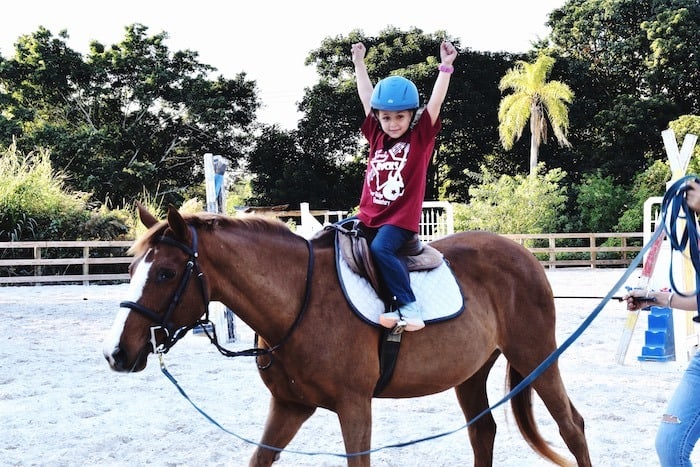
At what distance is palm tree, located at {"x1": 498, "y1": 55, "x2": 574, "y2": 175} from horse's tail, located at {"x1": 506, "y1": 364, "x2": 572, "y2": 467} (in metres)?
28.7

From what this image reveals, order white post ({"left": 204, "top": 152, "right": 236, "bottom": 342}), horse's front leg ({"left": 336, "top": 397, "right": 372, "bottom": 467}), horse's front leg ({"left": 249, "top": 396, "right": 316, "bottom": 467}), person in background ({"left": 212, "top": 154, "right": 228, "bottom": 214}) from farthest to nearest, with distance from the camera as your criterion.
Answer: person in background ({"left": 212, "top": 154, "right": 228, "bottom": 214}) < white post ({"left": 204, "top": 152, "right": 236, "bottom": 342}) < horse's front leg ({"left": 249, "top": 396, "right": 316, "bottom": 467}) < horse's front leg ({"left": 336, "top": 397, "right": 372, "bottom": 467})

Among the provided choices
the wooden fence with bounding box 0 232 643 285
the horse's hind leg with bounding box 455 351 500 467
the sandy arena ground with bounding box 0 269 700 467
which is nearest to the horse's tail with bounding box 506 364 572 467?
the horse's hind leg with bounding box 455 351 500 467

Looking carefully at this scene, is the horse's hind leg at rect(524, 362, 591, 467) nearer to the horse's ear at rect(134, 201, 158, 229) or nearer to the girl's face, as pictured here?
the girl's face

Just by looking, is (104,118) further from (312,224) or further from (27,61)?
(312,224)

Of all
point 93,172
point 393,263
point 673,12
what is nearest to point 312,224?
point 393,263

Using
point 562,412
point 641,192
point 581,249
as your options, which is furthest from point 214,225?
point 641,192

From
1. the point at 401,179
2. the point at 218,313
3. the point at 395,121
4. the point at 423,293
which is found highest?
the point at 395,121

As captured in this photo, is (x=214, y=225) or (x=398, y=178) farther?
(x=398, y=178)

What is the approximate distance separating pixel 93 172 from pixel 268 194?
9.02 m

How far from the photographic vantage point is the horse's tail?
165 inches

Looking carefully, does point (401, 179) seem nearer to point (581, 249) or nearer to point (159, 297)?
point (159, 297)

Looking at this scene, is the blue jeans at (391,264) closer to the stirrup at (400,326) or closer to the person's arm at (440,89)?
the stirrup at (400,326)

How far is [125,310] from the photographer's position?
284 centimetres

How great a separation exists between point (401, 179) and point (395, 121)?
30cm
